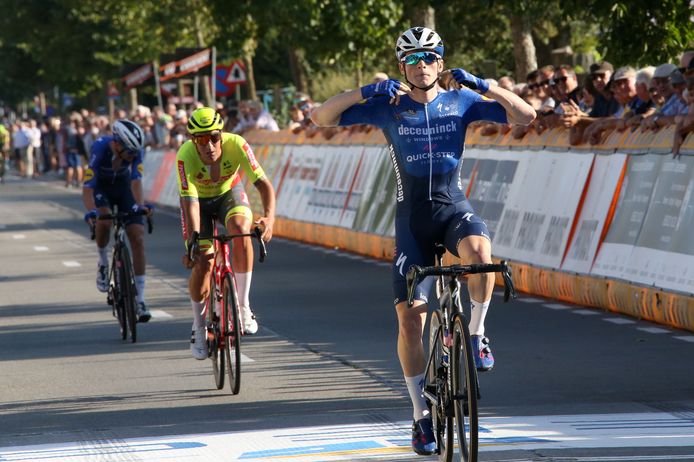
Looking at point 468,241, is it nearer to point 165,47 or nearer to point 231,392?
point 231,392

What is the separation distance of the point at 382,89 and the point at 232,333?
3.25 metres

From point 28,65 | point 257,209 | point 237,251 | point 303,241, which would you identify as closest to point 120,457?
point 237,251

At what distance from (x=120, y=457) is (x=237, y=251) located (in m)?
3.26

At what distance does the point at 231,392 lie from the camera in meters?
10.9

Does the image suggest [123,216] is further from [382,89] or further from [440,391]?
[440,391]

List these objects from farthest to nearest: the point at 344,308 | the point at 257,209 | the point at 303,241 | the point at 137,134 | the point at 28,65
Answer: the point at 28,65
the point at 257,209
the point at 303,241
the point at 344,308
the point at 137,134

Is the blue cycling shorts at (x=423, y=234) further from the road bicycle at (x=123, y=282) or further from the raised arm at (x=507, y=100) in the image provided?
the road bicycle at (x=123, y=282)

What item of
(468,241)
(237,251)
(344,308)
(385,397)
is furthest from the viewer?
(344,308)

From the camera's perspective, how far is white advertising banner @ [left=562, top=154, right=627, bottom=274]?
15.1 m

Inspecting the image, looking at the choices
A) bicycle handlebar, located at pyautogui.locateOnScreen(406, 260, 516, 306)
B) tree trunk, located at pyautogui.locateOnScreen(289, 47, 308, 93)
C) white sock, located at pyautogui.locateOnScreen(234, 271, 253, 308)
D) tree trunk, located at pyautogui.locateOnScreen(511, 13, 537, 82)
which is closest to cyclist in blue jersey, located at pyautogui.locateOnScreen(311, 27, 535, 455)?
bicycle handlebar, located at pyautogui.locateOnScreen(406, 260, 516, 306)

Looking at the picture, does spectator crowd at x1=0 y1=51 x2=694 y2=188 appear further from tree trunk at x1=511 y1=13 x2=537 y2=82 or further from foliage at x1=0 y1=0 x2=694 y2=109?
tree trunk at x1=511 y1=13 x2=537 y2=82

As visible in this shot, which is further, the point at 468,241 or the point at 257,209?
the point at 257,209

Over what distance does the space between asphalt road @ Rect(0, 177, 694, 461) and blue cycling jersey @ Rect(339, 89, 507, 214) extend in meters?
1.28

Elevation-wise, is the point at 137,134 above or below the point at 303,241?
above
